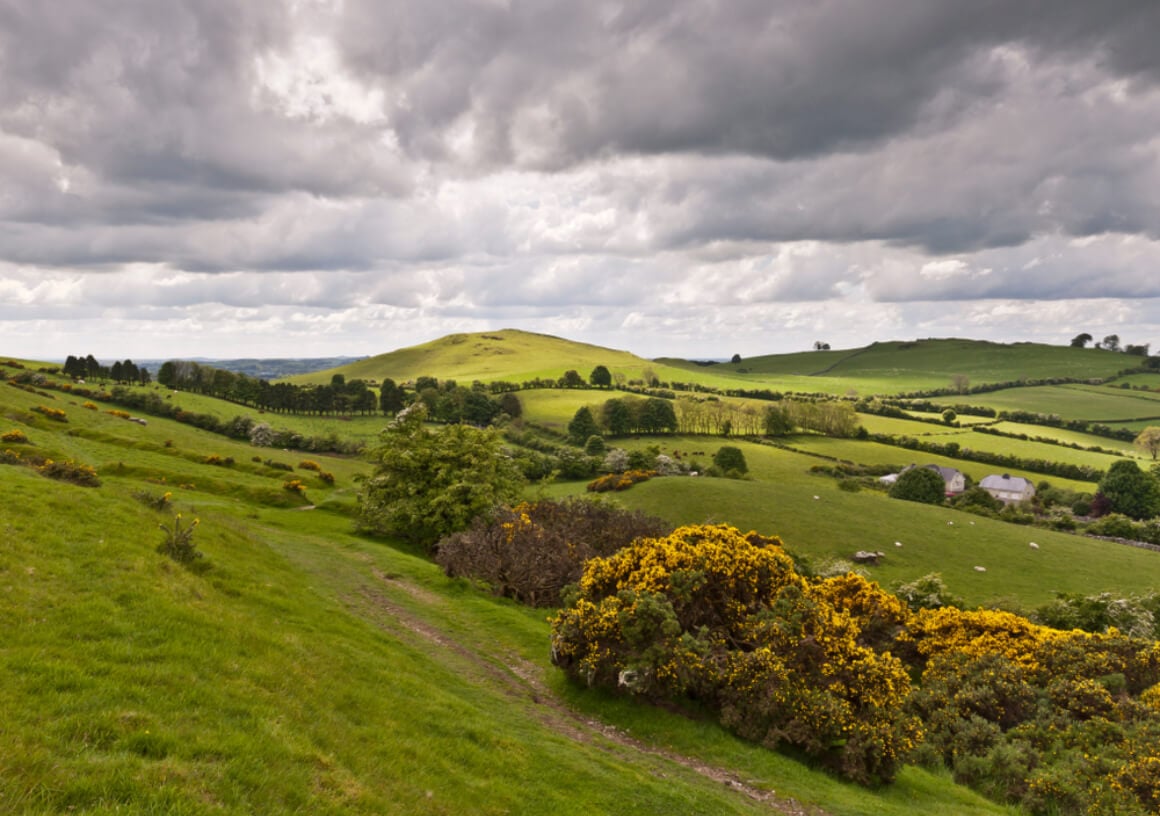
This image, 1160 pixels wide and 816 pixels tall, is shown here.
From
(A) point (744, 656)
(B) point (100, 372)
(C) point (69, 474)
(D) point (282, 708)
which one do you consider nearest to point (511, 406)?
(B) point (100, 372)

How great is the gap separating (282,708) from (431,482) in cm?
3284

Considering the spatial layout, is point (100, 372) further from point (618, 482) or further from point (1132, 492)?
point (1132, 492)

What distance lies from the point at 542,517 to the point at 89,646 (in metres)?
30.4

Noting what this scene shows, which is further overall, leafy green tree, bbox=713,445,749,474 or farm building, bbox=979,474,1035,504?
farm building, bbox=979,474,1035,504

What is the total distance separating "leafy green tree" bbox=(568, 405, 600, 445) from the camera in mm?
125312

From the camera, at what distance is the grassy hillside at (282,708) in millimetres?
7375

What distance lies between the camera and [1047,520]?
77.4 metres

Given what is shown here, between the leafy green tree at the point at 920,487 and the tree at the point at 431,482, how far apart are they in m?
68.2

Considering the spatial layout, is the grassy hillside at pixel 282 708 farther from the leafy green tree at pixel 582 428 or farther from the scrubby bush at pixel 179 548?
the leafy green tree at pixel 582 428

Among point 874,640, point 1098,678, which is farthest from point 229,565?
point 1098,678

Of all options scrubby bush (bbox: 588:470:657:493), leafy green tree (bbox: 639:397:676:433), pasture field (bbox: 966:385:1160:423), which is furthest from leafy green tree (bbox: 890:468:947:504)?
pasture field (bbox: 966:385:1160:423)

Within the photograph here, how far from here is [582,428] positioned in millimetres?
126938

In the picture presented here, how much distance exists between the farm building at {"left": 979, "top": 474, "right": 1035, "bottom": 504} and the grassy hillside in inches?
3979

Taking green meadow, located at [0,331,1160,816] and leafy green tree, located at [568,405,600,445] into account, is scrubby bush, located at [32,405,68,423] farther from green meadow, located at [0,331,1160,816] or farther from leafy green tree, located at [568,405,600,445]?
leafy green tree, located at [568,405,600,445]
